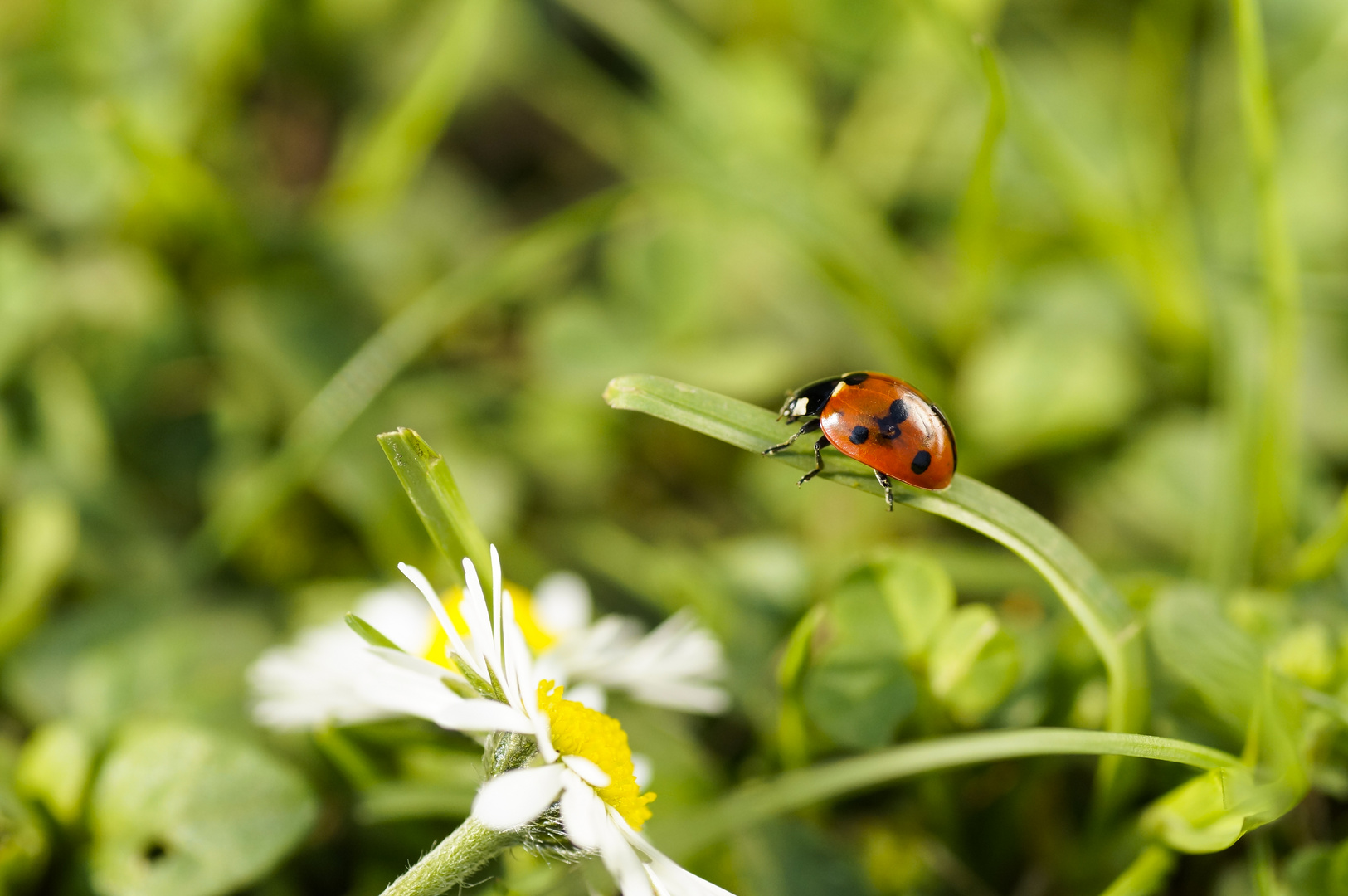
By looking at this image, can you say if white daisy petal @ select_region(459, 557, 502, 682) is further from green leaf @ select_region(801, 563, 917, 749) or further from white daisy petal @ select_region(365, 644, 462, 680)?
green leaf @ select_region(801, 563, 917, 749)

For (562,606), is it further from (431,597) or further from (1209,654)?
(1209,654)

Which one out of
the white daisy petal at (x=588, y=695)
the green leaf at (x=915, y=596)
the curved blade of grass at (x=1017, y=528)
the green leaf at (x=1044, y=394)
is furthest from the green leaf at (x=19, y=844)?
the green leaf at (x=1044, y=394)

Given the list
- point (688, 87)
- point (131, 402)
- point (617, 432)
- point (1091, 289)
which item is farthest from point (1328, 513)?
point (131, 402)

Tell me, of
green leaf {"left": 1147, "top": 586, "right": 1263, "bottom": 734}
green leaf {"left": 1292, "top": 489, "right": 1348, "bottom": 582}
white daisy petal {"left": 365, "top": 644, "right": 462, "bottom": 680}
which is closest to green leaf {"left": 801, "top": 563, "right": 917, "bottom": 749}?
green leaf {"left": 1147, "top": 586, "right": 1263, "bottom": 734}

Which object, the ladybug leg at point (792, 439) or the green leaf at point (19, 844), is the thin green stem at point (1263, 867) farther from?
the green leaf at point (19, 844)

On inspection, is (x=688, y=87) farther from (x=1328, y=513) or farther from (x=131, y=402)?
(x=1328, y=513)
